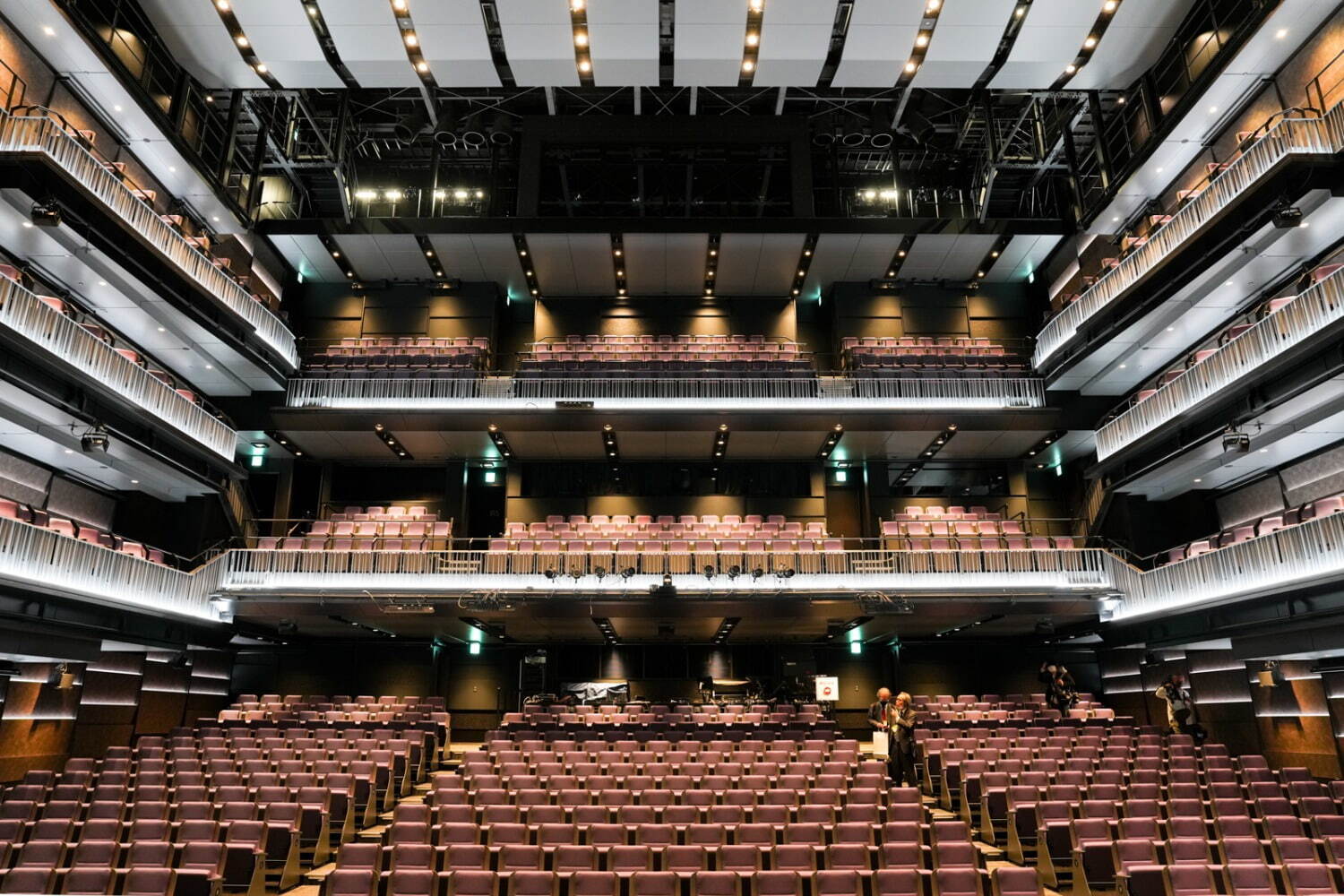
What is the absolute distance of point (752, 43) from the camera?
17062 millimetres

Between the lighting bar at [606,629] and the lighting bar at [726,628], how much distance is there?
2227mm

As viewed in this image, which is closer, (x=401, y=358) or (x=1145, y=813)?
(x=1145, y=813)

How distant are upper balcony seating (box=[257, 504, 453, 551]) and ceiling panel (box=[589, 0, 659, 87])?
33.3ft

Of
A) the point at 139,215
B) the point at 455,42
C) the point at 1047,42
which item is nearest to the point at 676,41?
the point at 455,42

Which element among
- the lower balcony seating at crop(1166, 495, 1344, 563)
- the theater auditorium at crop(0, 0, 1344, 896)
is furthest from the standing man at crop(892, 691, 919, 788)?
the lower balcony seating at crop(1166, 495, 1344, 563)

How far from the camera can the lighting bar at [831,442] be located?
19.5 m

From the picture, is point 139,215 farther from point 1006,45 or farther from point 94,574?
point 1006,45

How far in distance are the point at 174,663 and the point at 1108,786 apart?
15784 millimetres

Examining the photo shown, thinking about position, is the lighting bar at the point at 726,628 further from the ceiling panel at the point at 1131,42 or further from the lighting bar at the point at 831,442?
the ceiling panel at the point at 1131,42

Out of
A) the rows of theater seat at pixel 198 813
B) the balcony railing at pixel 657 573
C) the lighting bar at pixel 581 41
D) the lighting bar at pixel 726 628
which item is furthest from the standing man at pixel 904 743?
the lighting bar at pixel 581 41

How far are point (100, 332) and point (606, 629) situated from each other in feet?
35.4

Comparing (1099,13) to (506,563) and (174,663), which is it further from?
(174,663)

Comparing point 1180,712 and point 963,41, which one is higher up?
point 963,41

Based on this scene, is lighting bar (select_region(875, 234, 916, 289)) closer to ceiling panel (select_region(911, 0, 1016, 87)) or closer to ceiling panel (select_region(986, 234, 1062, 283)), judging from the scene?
ceiling panel (select_region(986, 234, 1062, 283))
